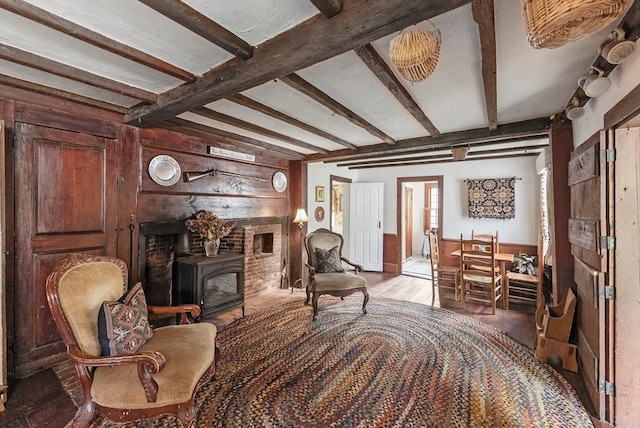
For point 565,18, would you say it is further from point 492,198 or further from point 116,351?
point 492,198

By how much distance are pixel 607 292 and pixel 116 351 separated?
2970 mm

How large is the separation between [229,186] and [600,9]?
3.68 meters

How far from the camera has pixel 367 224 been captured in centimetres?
604

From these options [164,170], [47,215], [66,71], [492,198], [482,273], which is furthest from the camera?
[492,198]

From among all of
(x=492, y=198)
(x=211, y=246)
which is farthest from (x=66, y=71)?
(x=492, y=198)

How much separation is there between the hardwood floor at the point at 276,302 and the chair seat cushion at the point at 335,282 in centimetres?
92

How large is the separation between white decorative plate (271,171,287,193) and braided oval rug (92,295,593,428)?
2.13 meters

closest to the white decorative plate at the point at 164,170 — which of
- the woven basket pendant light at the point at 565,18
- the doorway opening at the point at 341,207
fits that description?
the woven basket pendant light at the point at 565,18

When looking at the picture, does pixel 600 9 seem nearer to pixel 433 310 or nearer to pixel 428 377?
pixel 428 377

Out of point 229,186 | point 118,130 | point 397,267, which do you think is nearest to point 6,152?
point 118,130

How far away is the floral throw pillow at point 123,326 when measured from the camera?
158 centimetres

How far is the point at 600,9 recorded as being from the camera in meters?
0.79

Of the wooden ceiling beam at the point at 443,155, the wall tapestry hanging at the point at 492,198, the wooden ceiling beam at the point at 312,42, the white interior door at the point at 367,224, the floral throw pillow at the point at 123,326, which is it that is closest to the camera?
the wooden ceiling beam at the point at 312,42

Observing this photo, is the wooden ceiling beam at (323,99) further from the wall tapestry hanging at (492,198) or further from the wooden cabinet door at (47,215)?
the wall tapestry hanging at (492,198)
